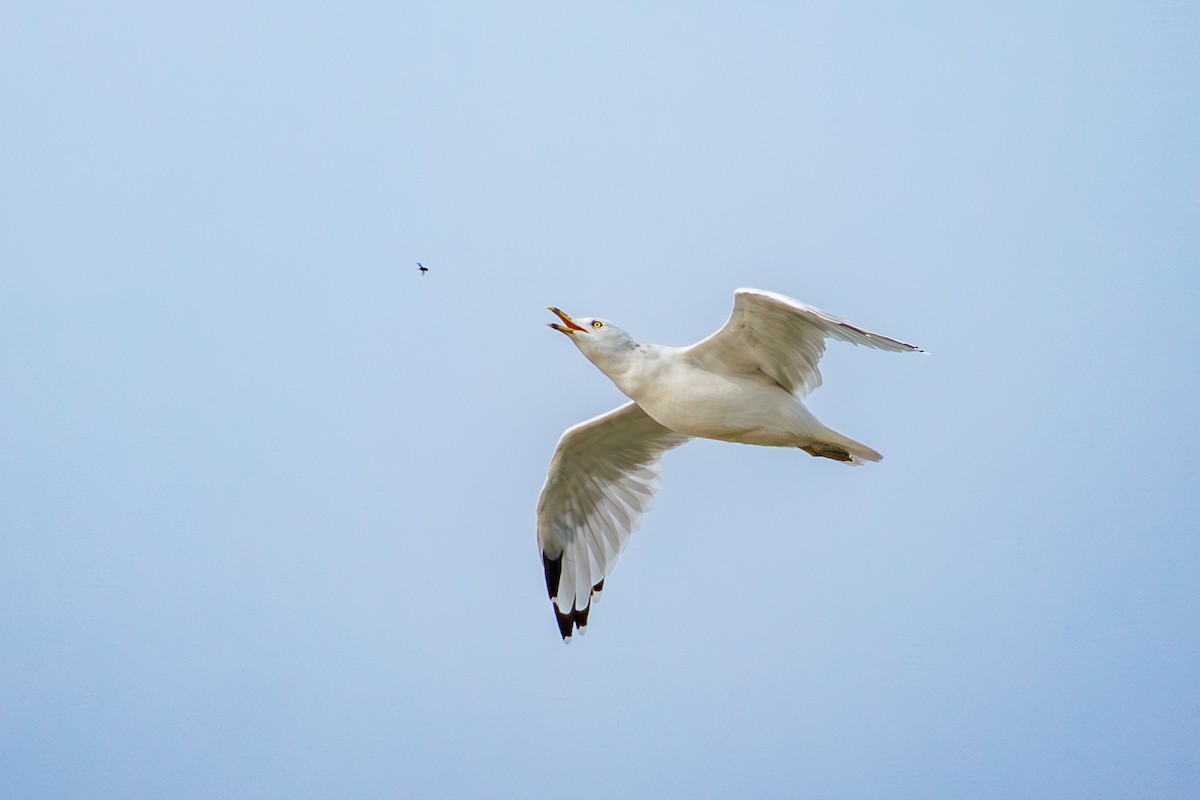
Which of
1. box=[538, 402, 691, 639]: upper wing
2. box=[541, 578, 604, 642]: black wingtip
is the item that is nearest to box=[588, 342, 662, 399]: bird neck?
box=[538, 402, 691, 639]: upper wing

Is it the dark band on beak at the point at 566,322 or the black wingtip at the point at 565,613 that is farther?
the black wingtip at the point at 565,613

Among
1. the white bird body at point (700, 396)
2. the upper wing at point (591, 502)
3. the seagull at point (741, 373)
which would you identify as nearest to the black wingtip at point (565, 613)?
the upper wing at point (591, 502)

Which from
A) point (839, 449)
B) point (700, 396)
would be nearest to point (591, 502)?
point (700, 396)

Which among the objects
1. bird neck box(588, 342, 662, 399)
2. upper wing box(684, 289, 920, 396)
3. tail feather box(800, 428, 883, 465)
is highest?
upper wing box(684, 289, 920, 396)

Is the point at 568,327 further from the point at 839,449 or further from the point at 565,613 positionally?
the point at 565,613

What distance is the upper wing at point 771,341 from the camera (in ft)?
24.4

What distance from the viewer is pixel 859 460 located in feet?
27.0

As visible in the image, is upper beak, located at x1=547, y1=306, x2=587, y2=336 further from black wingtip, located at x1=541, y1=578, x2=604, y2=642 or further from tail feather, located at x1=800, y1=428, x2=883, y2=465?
black wingtip, located at x1=541, y1=578, x2=604, y2=642

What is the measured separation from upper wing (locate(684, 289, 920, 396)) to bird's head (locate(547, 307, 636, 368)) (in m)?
0.36

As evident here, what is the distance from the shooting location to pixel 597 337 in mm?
7875

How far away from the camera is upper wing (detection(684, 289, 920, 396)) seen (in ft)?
24.4

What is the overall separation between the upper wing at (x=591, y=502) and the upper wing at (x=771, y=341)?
1093 mm

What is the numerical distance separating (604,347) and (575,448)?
131cm

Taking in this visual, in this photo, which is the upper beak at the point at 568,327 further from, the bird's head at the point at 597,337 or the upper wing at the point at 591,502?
the upper wing at the point at 591,502
